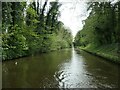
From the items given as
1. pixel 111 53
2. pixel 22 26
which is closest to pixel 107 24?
pixel 111 53

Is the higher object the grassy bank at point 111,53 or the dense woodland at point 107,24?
the dense woodland at point 107,24

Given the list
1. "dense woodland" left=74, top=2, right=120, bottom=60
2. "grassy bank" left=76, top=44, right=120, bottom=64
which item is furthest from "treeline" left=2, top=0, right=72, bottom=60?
"grassy bank" left=76, top=44, right=120, bottom=64

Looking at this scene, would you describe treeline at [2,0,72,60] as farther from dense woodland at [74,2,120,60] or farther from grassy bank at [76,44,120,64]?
grassy bank at [76,44,120,64]

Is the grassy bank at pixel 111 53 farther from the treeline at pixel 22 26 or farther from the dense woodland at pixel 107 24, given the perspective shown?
the treeline at pixel 22 26

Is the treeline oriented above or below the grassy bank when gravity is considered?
above

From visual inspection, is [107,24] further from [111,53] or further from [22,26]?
[22,26]

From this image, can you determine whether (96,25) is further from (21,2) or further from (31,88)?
(31,88)

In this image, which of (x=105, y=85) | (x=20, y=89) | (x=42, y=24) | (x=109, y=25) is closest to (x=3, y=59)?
(x=20, y=89)

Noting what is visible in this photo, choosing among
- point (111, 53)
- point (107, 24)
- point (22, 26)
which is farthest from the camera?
point (107, 24)

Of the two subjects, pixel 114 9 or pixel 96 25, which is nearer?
pixel 114 9

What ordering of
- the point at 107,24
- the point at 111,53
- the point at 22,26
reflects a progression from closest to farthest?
1. the point at 111,53
2. the point at 22,26
3. the point at 107,24

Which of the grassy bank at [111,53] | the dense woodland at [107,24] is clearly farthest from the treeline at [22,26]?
the grassy bank at [111,53]

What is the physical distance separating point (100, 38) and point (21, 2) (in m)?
16.5

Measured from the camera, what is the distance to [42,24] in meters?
34.9
